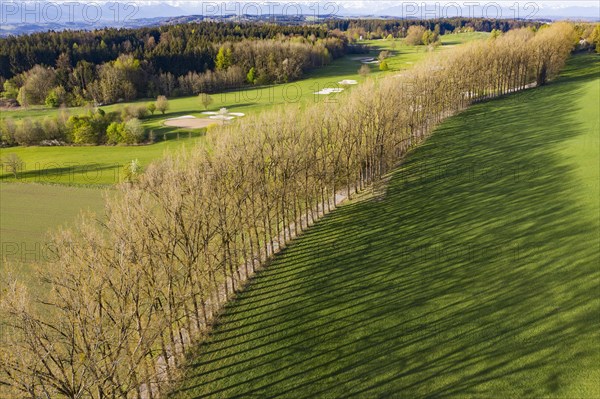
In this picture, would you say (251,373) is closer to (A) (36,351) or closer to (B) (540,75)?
(A) (36,351)

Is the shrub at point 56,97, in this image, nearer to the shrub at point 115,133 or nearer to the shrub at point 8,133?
the shrub at point 8,133

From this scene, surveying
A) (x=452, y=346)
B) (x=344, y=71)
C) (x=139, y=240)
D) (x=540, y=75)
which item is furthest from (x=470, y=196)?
(x=344, y=71)

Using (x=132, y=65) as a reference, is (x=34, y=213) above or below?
below

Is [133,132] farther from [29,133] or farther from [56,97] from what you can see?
[56,97]

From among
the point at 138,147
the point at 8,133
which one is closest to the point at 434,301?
the point at 138,147

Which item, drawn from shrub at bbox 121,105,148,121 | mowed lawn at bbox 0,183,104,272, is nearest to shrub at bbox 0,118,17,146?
shrub at bbox 121,105,148,121

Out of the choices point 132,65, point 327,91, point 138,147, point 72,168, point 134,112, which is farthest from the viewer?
point 132,65

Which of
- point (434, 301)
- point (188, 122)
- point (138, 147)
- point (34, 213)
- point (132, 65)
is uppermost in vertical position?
point (132, 65)

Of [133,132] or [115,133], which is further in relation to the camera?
[115,133]
